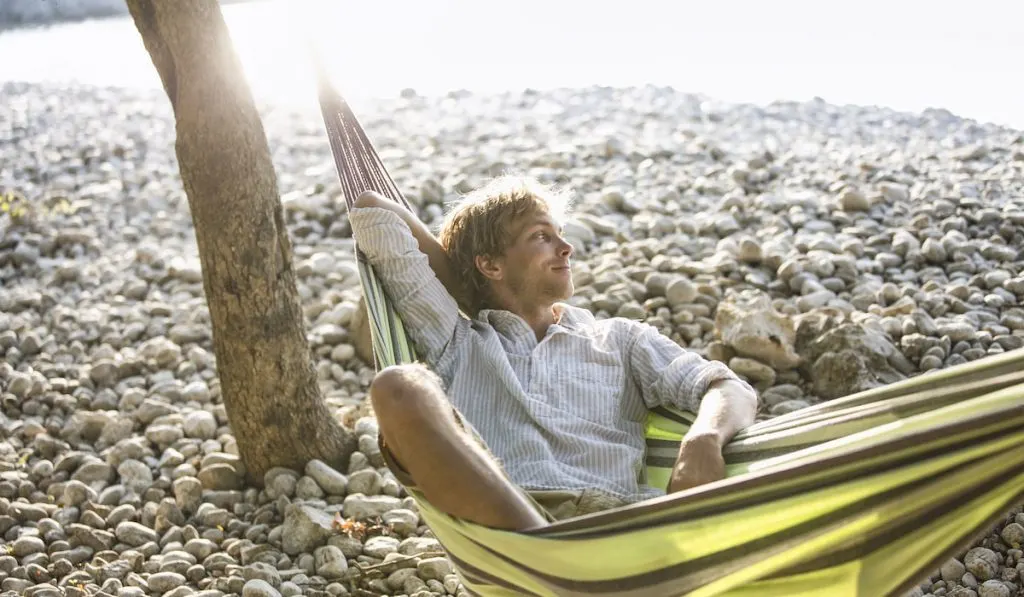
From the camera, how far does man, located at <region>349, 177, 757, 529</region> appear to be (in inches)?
91.0

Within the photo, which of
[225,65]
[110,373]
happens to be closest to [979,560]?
[225,65]

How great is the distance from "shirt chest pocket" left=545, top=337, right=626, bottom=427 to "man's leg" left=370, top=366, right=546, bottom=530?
53 centimetres

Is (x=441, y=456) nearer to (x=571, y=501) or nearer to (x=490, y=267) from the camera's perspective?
(x=571, y=501)

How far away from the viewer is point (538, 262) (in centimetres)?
265

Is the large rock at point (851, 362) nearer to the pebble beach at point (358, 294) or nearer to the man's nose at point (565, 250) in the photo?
the pebble beach at point (358, 294)

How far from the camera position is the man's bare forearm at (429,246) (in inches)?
107

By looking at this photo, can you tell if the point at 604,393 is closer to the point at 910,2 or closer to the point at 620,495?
the point at 620,495

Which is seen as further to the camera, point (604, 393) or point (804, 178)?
point (804, 178)

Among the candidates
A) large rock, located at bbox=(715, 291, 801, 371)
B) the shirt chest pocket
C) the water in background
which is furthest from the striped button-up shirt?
the water in background

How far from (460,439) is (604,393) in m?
0.64

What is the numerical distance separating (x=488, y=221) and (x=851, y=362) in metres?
1.26

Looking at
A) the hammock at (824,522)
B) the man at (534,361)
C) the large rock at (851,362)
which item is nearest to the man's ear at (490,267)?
the man at (534,361)

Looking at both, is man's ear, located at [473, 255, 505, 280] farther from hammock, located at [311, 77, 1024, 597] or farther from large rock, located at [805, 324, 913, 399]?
large rock, located at [805, 324, 913, 399]

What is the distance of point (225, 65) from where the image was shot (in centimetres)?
286
